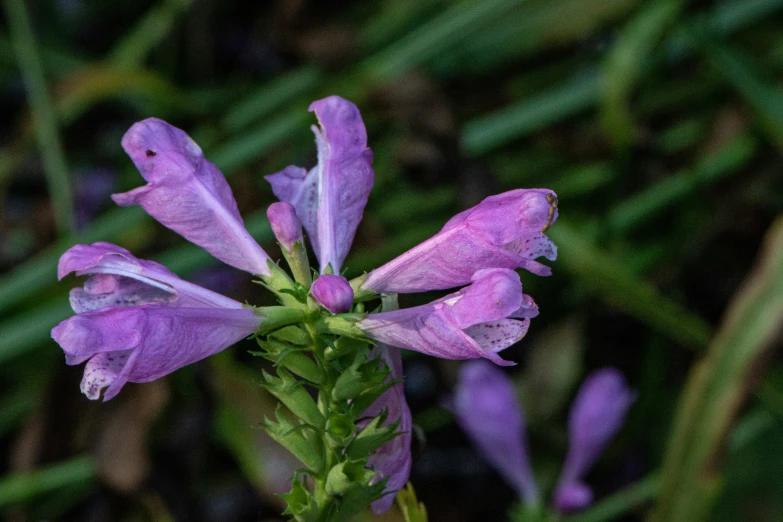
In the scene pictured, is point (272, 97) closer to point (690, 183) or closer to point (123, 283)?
point (690, 183)

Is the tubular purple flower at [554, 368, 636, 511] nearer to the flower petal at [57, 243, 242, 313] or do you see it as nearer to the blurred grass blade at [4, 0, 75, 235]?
the flower petal at [57, 243, 242, 313]

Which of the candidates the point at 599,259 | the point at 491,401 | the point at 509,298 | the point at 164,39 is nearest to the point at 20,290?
the point at 164,39

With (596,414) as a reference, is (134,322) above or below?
above

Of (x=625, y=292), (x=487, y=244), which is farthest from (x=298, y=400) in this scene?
(x=625, y=292)

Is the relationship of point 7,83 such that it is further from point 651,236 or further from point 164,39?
point 651,236

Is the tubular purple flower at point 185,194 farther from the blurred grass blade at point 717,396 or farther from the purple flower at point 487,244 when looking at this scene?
the blurred grass blade at point 717,396

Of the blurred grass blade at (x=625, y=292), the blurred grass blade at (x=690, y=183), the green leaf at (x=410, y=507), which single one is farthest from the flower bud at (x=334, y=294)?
the blurred grass blade at (x=690, y=183)
